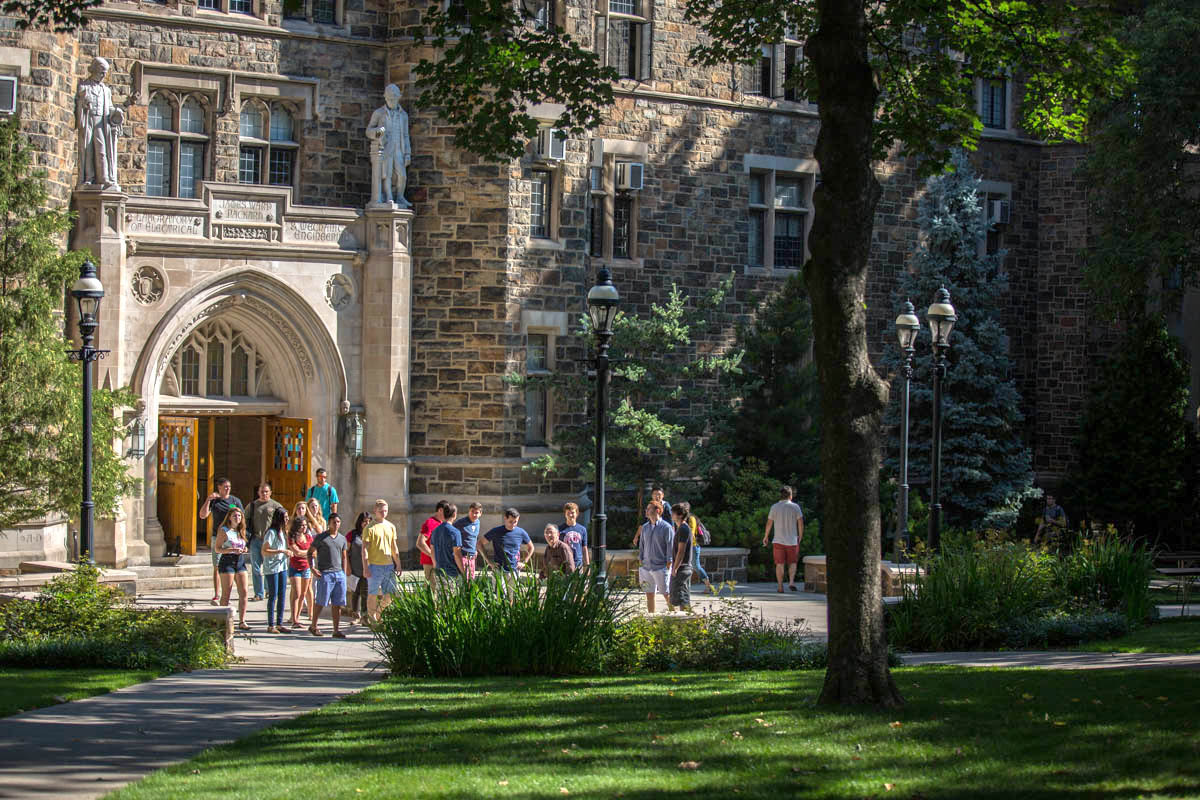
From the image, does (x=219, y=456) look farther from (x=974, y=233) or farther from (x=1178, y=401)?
(x=1178, y=401)

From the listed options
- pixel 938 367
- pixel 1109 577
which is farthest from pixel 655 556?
pixel 938 367

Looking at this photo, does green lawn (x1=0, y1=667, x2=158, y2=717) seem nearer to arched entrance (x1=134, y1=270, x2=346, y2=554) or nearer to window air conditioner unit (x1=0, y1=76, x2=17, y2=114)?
arched entrance (x1=134, y1=270, x2=346, y2=554)

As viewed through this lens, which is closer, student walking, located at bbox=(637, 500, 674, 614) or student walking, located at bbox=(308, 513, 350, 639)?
student walking, located at bbox=(308, 513, 350, 639)

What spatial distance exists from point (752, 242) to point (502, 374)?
6.54 meters

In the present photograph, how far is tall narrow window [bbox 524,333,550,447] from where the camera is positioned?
79.0ft

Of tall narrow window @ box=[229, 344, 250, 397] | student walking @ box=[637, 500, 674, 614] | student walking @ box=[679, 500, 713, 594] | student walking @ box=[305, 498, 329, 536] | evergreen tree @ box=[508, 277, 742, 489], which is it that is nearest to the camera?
student walking @ box=[637, 500, 674, 614]

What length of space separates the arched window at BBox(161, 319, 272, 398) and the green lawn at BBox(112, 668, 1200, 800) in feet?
38.9

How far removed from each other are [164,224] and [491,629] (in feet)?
34.7

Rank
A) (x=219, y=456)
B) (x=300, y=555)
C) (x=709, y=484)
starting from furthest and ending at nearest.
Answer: (x=219, y=456), (x=709, y=484), (x=300, y=555)

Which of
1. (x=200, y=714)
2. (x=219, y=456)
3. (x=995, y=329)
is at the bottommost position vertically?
(x=200, y=714)

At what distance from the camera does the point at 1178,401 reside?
90.8 ft

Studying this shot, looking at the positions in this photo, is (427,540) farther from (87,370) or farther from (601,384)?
(87,370)

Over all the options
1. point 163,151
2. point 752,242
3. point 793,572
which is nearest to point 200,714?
point 793,572

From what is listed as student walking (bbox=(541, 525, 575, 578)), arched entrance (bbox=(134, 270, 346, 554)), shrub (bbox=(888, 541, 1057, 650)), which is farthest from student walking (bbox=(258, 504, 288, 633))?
shrub (bbox=(888, 541, 1057, 650))
